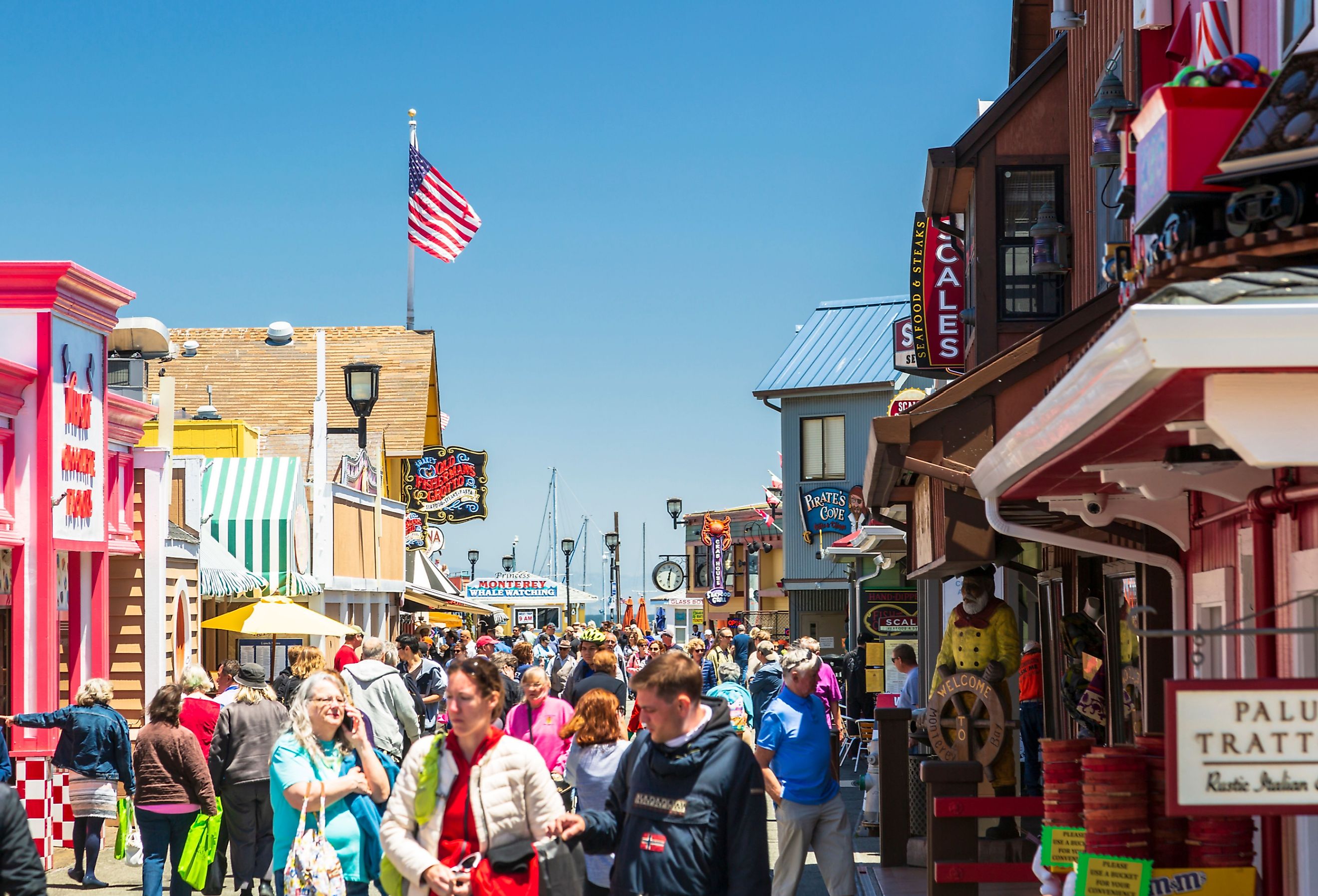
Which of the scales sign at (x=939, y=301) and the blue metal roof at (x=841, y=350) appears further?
the blue metal roof at (x=841, y=350)

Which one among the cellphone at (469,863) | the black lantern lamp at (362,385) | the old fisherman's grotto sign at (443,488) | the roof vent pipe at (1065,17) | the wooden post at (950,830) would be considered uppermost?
the roof vent pipe at (1065,17)

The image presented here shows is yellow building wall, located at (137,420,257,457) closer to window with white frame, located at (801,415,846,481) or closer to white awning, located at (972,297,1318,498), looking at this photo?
window with white frame, located at (801,415,846,481)

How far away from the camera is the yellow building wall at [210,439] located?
28.5m

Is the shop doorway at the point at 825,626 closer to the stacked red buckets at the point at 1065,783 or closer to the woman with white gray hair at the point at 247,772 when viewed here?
the woman with white gray hair at the point at 247,772

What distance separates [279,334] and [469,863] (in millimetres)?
35703

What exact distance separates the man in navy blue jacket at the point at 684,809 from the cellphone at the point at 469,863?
1.03 ft

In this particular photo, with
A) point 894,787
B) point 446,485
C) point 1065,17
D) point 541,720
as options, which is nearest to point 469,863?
point 541,720

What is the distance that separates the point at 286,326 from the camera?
4034 centimetres

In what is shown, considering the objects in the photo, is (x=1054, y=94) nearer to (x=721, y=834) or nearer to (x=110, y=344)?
(x=721, y=834)

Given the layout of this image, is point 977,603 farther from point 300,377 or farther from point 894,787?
point 300,377

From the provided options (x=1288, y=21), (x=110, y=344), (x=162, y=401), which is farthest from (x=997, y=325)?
(x=162, y=401)

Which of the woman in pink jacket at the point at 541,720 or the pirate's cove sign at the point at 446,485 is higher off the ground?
the pirate's cove sign at the point at 446,485

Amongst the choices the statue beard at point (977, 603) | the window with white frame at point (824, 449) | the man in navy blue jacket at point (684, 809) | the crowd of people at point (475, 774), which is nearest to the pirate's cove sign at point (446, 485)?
the window with white frame at point (824, 449)

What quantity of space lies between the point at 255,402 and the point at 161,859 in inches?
1160
